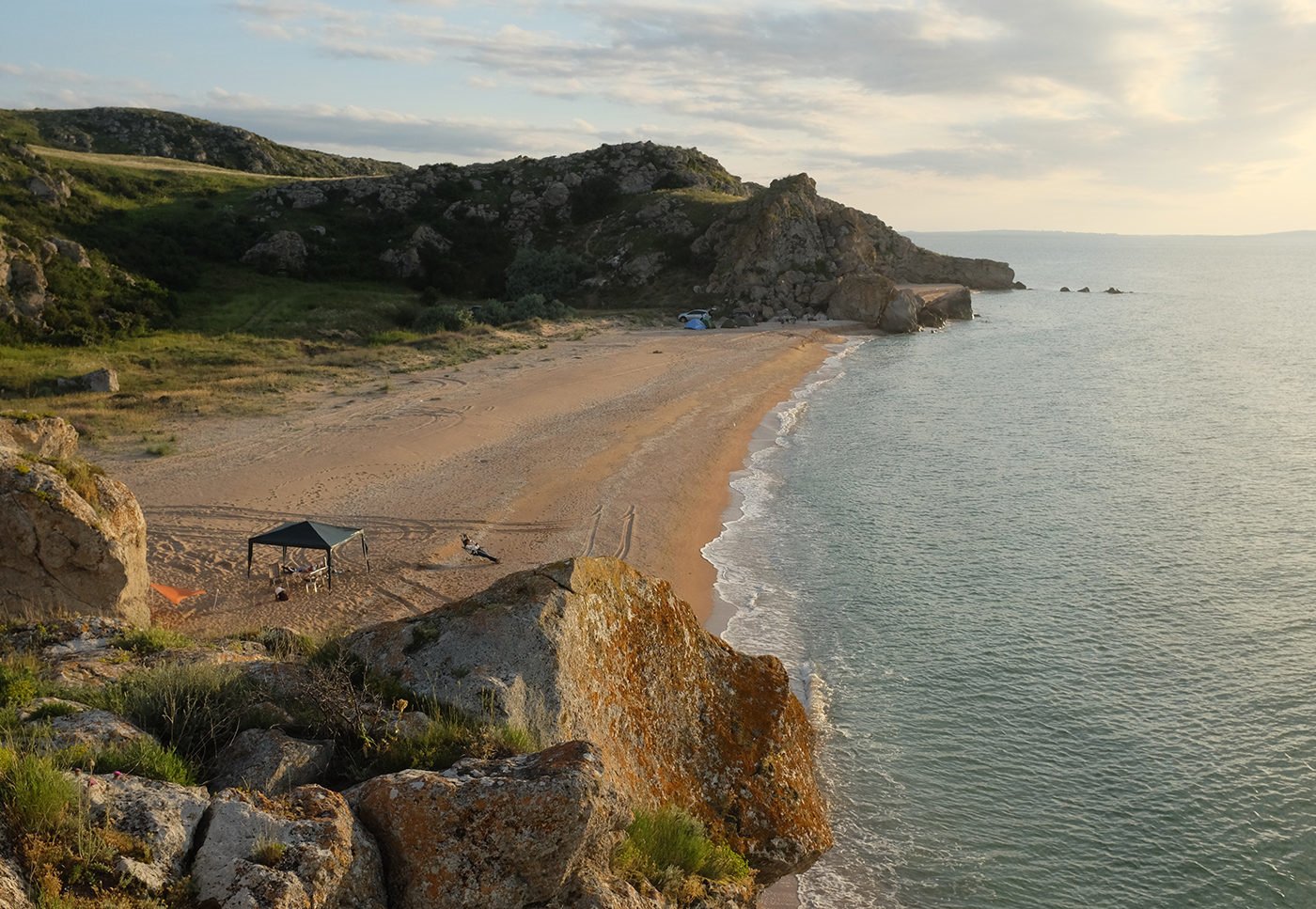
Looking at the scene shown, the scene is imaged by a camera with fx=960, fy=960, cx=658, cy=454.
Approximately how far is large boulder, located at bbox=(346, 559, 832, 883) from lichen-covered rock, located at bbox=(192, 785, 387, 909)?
1945 millimetres

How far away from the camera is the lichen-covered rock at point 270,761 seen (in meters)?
6.31

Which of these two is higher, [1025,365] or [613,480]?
[1025,365]

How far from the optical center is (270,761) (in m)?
6.50

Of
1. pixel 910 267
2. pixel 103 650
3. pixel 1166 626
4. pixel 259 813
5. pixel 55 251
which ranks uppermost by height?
pixel 910 267

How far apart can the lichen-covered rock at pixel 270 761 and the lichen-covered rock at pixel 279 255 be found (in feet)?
205

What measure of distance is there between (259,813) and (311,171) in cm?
10970

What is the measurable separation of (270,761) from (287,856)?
1387mm

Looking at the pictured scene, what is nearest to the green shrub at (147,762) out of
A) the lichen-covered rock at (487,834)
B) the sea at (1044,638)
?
the lichen-covered rock at (487,834)

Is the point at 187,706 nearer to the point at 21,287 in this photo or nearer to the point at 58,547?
the point at 58,547

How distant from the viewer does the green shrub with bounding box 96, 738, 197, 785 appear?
19.4ft

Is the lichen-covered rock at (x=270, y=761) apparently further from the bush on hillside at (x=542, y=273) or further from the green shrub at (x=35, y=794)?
the bush on hillside at (x=542, y=273)

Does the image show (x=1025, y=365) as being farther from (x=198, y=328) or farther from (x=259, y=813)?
(x=259, y=813)

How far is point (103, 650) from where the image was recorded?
29.5 ft

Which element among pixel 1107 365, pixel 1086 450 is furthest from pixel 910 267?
pixel 1086 450
